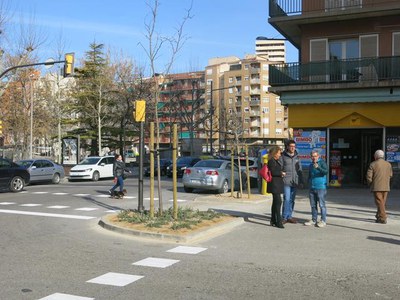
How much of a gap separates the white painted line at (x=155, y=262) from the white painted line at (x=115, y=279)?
26.0 inches

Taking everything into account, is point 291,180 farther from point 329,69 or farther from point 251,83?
point 251,83

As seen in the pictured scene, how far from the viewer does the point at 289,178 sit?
35.5 ft

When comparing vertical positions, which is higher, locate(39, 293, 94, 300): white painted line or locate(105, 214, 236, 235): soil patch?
locate(105, 214, 236, 235): soil patch

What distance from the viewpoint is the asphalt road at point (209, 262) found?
18.8 ft

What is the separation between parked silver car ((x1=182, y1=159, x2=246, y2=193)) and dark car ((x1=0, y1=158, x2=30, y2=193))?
299 inches

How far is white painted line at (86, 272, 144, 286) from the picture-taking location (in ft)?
20.0

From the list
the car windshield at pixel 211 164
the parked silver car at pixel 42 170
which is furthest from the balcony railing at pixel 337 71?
the parked silver car at pixel 42 170

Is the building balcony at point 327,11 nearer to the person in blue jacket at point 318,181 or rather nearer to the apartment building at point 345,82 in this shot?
the apartment building at point 345,82

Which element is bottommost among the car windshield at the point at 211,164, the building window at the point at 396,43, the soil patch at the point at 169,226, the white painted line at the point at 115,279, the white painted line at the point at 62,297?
the white painted line at the point at 115,279

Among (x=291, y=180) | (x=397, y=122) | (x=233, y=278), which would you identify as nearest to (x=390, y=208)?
(x=291, y=180)

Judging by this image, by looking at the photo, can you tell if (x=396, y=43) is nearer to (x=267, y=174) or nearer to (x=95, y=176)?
(x=267, y=174)

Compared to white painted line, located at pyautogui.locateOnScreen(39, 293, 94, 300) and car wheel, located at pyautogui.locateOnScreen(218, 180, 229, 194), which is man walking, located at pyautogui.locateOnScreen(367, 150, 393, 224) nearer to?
white painted line, located at pyautogui.locateOnScreen(39, 293, 94, 300)

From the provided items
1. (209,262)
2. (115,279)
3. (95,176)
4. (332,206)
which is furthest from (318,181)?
(95,176)

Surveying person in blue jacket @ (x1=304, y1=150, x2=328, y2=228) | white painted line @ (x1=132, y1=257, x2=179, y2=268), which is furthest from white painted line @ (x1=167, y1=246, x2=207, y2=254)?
person in blue jacket @ (x1=304, y1=150, x2=328, y2=228)
